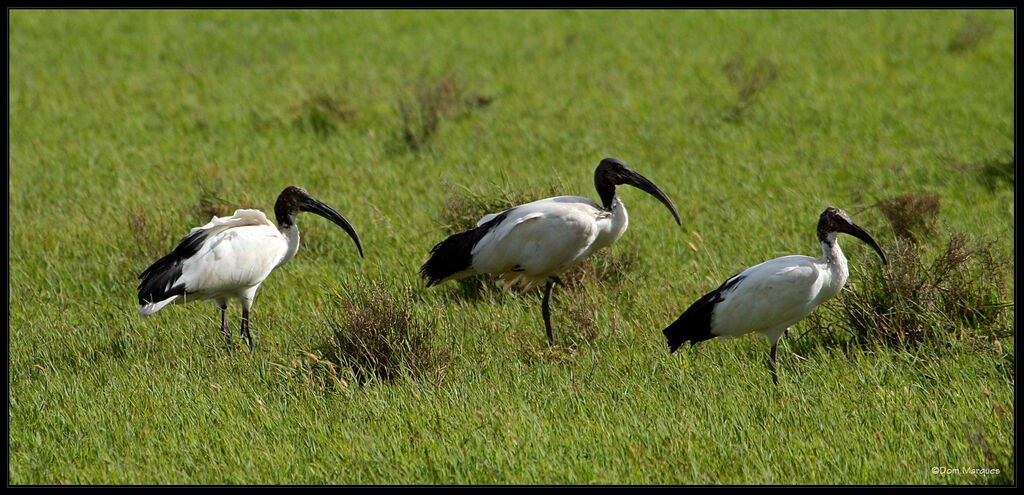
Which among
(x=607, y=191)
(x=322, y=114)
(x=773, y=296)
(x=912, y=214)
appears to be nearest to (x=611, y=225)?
(x=607, y=191)

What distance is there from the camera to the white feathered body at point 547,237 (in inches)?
227

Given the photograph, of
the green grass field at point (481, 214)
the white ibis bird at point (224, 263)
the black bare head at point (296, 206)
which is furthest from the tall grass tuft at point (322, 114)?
the white ibis bird at point (224, 263)

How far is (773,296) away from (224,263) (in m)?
3.08

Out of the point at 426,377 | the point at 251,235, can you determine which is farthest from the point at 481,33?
the point at 426,377

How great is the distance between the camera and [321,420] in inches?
177

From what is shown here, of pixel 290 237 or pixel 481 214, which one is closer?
pixel 290 237

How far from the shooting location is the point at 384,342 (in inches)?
201

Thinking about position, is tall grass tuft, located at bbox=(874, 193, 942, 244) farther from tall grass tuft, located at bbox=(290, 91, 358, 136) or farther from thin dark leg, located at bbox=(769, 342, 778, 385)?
tall grass tuft, located at bbox=(290, 91, 358, 136)

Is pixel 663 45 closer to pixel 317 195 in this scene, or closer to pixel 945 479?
pixel 317 195

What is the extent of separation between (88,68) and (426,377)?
11177mm

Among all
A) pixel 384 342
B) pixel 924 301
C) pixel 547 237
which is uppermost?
pixel 547 237

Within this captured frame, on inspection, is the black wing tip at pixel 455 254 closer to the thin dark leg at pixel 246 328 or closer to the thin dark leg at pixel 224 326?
the thin dark leg at pixel 246 328

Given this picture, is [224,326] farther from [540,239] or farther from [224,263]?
[540,239]

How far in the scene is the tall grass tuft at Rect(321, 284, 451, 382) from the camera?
16.6 ft
